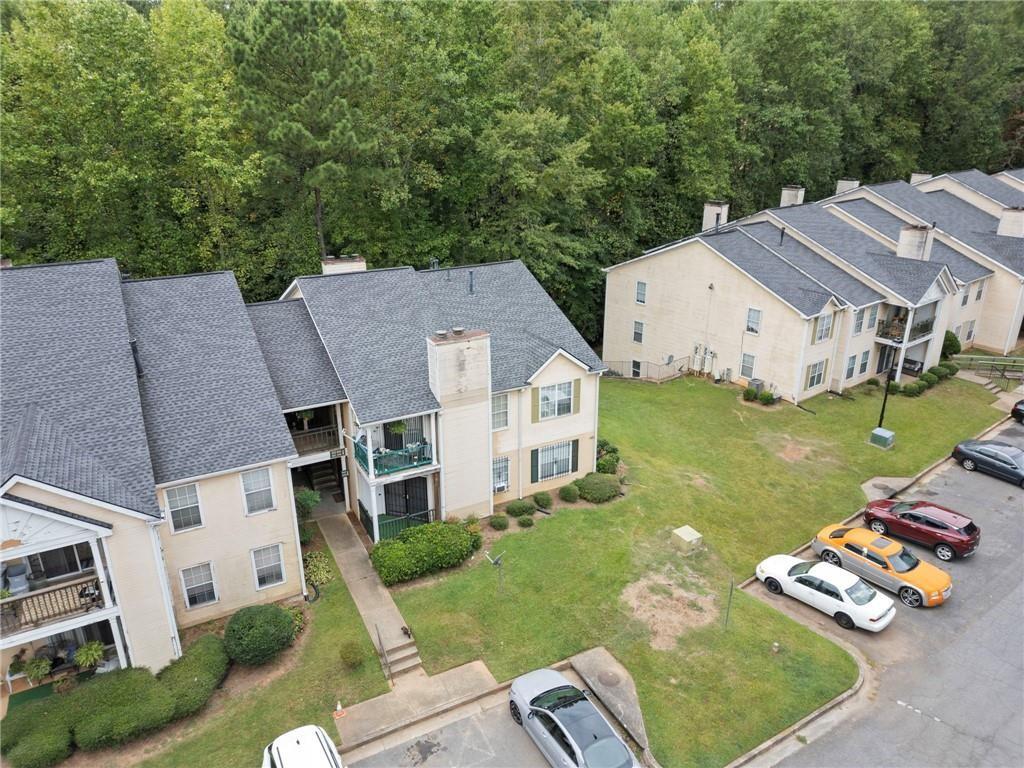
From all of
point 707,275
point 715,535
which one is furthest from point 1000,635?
point 707,275

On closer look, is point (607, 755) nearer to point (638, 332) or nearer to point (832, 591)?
point (832, 591)

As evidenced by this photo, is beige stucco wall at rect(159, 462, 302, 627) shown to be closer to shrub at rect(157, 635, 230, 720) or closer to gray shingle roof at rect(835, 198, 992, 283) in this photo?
shrub at rect(157, 635, 230, 720)

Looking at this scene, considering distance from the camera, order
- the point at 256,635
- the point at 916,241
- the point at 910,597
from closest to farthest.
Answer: the point at 256,635 → the point at 910,597 → the point at 916,241

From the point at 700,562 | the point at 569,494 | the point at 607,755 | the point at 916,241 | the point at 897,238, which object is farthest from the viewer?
the point at 897,238

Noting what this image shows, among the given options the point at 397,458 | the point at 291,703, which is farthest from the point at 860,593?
the point at 291,703

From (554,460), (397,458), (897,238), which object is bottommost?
(554,460)

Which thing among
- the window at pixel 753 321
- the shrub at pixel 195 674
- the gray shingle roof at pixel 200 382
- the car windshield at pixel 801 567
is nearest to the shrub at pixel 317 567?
the shrub at pixel 195 674

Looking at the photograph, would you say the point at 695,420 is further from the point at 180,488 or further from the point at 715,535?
the point at 180,488
